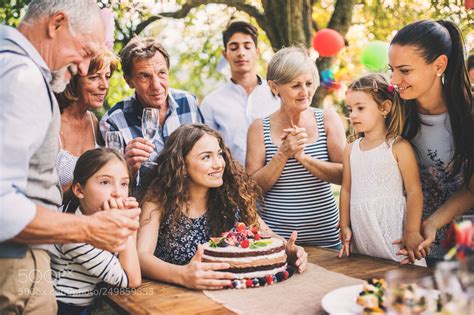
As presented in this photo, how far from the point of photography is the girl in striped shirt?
253 centimetres

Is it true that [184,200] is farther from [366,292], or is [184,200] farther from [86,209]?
[366,292]

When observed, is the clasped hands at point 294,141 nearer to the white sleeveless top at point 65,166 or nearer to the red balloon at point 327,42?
the white sleeveless top at point 65,166

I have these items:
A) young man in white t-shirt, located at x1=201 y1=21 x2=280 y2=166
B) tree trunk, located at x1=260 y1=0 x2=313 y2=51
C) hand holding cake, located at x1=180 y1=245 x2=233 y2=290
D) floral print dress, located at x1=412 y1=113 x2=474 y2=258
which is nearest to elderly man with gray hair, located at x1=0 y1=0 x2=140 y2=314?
hand holding cake, located at x1=180 y1=245 x2=233 y2=290

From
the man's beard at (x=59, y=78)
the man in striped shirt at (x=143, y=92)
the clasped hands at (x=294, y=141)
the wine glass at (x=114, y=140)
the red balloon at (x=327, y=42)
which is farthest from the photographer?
the red balloon at (x=327, y=42)

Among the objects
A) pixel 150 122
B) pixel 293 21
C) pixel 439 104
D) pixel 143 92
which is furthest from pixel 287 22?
pixel 150 122

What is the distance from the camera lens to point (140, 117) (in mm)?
3760

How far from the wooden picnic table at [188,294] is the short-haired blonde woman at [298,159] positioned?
1.52ft

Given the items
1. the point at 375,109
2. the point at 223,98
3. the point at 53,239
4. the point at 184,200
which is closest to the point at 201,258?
the point at 184,200

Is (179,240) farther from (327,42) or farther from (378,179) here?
(327,42)

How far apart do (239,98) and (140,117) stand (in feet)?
3.74

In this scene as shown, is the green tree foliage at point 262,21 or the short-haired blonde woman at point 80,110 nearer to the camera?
the short-haired blonde woman at point 80,110

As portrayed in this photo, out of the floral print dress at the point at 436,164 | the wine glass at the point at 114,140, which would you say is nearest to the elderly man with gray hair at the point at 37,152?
the wine glass at the point at 114,140

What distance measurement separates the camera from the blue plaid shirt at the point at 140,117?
12.1 feet

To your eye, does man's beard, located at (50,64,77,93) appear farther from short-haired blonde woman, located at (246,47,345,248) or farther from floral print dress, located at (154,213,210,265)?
short-haired blonde woman, located at (246,47,345,248)
